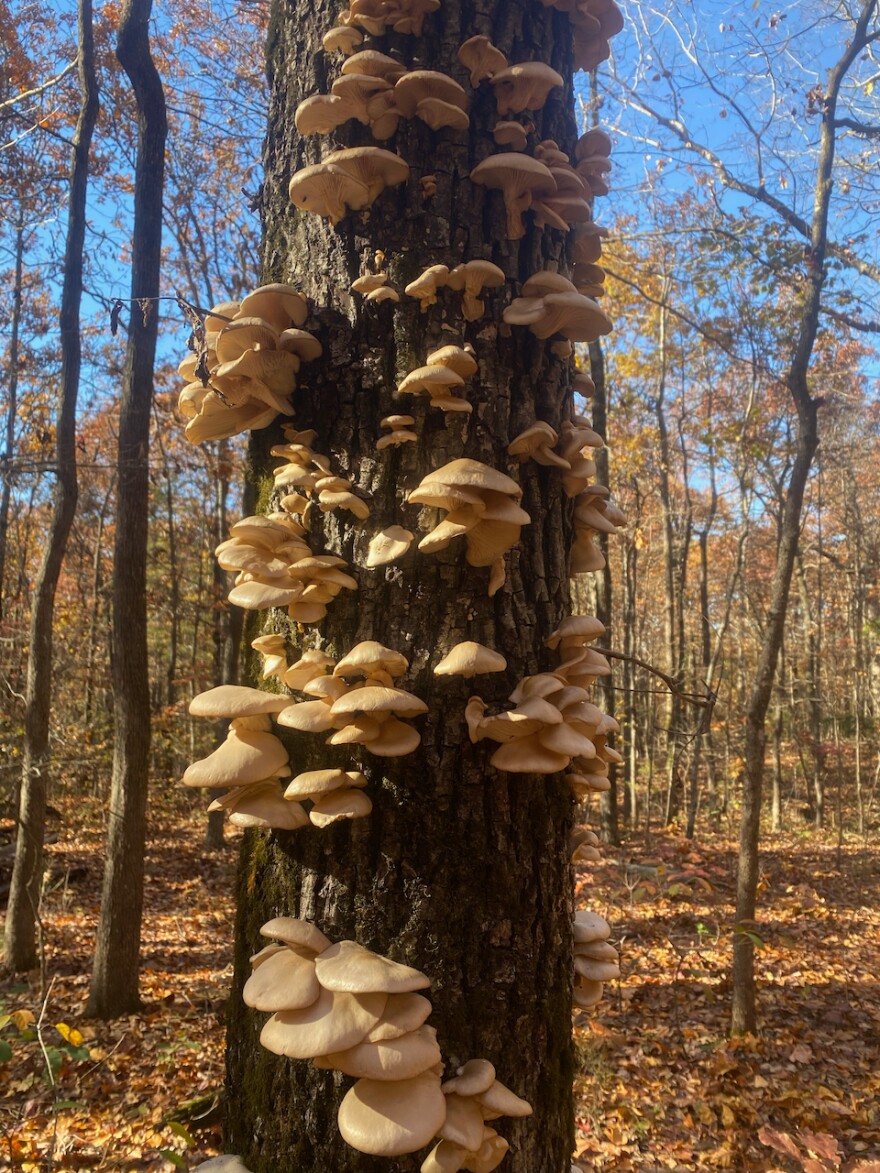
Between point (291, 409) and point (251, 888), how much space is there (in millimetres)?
1242

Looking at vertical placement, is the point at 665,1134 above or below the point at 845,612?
below

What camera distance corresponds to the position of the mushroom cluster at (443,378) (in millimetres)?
1642

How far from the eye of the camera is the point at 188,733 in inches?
877

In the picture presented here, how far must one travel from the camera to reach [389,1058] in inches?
52.1

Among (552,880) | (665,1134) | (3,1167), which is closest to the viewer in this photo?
(552,880)

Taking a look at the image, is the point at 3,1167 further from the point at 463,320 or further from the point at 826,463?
the point at 826,463

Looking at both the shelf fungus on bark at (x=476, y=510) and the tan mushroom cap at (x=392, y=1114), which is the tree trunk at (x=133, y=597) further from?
the tan mushroom cap at (x=392, y=1114)

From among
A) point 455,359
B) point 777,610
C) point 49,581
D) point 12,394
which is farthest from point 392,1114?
point 12,394

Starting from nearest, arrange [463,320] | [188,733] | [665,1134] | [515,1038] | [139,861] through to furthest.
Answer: [515,1038] < [463,320] < [665,1134] < [139,861] < [188,733]

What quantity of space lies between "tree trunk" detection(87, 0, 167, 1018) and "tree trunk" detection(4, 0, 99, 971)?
1055mm

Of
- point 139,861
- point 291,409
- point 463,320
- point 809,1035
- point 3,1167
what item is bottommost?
point 809,1035

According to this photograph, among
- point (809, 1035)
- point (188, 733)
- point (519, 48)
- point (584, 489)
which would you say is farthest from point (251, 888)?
point (188, 733)

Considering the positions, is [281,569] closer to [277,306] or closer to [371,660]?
[371,660]

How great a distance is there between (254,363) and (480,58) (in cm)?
106
